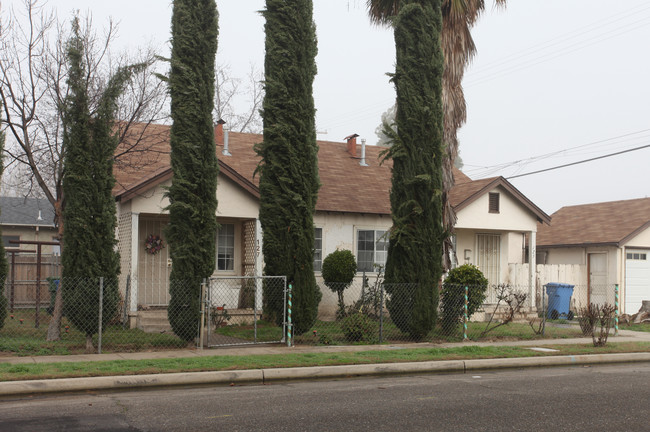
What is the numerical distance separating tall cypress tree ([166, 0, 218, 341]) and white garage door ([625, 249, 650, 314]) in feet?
51.3

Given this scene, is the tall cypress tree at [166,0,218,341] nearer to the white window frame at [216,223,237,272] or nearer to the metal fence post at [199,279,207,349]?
the metal fence post at [199,279,207,349]

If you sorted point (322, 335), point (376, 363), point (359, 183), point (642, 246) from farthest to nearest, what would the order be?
point (642, 246), point (359, 183), point (322, 335), point (376, 363)

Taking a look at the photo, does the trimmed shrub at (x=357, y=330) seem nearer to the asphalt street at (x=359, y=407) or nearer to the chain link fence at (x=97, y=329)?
the chain link fence at (x=97, y=329)

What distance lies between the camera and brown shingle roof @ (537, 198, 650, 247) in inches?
878

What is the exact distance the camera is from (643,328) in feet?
62.5

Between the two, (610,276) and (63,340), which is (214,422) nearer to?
(63,340)

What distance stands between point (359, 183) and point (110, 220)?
10.1 metres

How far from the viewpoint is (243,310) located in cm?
1681

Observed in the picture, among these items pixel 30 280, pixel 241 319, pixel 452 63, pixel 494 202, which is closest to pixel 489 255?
pixel 494 202

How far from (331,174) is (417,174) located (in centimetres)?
663

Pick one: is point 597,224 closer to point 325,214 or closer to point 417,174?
point 325,214

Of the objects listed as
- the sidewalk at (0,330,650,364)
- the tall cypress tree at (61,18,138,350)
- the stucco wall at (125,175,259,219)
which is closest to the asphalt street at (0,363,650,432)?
the sidewalk at (0,330,650,364)

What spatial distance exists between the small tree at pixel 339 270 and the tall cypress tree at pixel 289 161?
11.9ft

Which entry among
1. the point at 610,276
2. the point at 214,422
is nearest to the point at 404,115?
the point at 214,422
